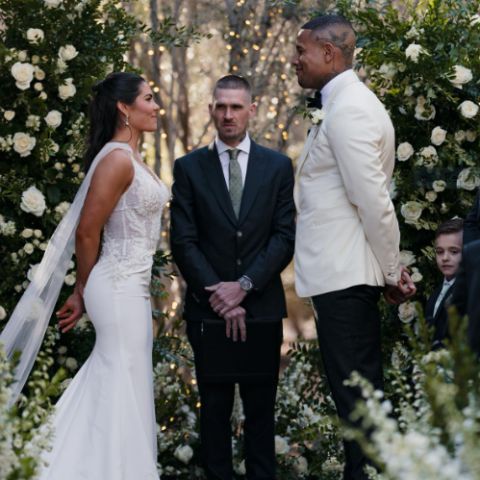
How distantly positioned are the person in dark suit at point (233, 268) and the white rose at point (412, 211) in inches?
23.2

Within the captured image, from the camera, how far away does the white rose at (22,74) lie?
18.5 ft

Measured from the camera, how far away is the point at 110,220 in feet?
16.5

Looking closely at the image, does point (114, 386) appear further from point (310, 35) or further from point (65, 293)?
point (310, 35)

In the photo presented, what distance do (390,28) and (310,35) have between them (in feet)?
3.68

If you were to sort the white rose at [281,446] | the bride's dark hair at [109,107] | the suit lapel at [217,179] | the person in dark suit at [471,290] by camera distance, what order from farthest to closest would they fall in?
the white rose at [281,446] → the suit lapel at [217,179] → the bride's dark hair at [109,107] → the person in dark suit at [471,290]

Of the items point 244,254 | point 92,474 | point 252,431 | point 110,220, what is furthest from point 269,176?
point 92,474

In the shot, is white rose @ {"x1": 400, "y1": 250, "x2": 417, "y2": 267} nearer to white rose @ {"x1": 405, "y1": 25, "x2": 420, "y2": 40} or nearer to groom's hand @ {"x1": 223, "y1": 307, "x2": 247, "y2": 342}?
groom's hand @ {"x1": 223, "y1": 307, "x2": 247, "y2": 342}

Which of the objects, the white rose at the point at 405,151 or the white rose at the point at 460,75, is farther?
the white rose at the point at 405,151

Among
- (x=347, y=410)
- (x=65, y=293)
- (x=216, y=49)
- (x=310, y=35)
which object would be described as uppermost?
(x=216, y=49)

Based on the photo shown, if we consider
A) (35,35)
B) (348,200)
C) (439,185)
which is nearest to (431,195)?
(439,185)

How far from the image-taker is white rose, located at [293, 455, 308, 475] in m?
6.18

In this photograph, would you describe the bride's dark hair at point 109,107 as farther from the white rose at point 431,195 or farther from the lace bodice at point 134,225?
the white rose at point 431,195

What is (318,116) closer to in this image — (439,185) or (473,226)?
(473,226)

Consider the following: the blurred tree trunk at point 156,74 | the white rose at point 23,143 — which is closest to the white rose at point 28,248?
the white rose at point 23,143
